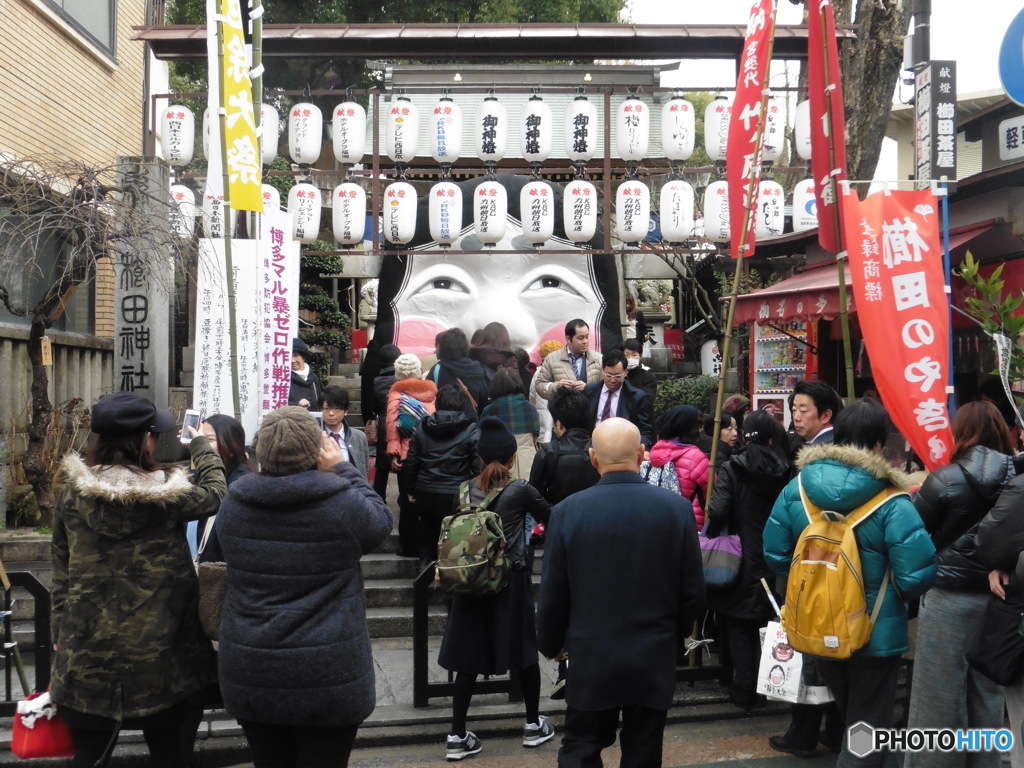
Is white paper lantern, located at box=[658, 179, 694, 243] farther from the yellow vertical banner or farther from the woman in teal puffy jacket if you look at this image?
the woman in teal puffy jacket

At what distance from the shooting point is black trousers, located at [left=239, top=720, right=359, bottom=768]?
355cm

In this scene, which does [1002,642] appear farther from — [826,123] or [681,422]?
[826,123]

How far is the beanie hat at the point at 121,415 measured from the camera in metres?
3.74

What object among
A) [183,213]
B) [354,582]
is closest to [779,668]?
[354,582]

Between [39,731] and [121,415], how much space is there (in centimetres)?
133

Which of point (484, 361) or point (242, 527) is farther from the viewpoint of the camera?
point (484, 361)

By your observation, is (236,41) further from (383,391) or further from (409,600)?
(409,600)

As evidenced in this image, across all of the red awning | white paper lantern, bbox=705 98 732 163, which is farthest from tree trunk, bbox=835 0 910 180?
the red awning

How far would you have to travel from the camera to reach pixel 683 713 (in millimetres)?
6070

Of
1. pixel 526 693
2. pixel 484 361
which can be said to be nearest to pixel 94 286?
pixel 484 361

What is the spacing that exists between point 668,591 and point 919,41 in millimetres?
5745

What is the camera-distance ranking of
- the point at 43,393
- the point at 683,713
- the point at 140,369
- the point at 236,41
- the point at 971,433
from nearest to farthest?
the point at 971,433
the point at 683,713
the point at 236,41
the point at 43,393
the point at 140,369

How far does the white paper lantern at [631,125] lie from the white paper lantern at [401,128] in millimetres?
2536

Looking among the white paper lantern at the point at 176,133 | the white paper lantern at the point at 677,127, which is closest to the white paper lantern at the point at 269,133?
the white paper lantern at the point at 176,133
